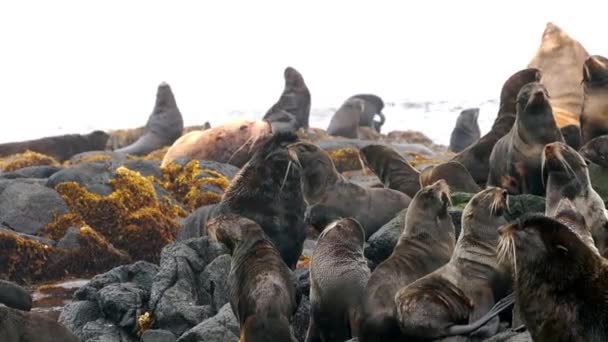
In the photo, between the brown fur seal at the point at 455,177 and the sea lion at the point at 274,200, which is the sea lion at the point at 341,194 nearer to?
the sea lion at the point at 274,200

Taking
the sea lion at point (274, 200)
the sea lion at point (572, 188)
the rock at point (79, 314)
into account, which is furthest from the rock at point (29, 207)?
the sea lion at point (572, 188)

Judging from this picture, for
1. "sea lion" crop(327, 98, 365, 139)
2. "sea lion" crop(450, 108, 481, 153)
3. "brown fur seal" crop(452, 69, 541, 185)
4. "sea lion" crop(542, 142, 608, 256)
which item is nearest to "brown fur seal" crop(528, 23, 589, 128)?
"brown fur seal" crop(452, 69, 541, 185)

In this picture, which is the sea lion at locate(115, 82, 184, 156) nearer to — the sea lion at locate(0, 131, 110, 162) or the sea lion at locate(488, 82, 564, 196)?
the sea lion at locate(0, 131, 110, 162)

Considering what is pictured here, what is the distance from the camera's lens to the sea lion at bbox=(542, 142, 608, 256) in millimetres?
7204

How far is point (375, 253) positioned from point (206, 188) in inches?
228

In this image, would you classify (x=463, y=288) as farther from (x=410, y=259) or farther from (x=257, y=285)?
(x=257, y=285)

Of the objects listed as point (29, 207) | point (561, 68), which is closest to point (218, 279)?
point (29, 207)

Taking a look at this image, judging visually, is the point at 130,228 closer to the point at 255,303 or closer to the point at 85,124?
the point at 255,303

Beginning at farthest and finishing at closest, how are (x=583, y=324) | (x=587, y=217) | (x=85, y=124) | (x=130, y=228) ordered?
(x=85, y=124), (x=130, y=228), (x=587, y=217), (x=583, y=324)

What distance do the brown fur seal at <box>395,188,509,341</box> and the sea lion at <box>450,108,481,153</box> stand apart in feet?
47.0

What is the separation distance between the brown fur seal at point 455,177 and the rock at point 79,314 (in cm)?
322

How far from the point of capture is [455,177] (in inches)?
398

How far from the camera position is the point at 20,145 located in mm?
20359

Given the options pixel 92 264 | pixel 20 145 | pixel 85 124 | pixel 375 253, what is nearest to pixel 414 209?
pixel 375 253
